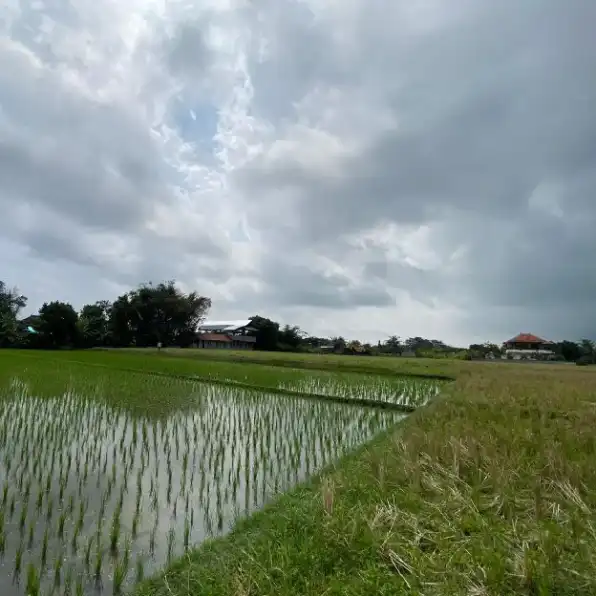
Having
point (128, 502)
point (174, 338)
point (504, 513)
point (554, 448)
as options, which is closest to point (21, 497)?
point (128, 502)

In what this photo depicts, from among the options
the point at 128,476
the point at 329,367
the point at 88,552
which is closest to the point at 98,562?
the point at 88,552

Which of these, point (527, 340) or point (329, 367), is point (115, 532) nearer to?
point (329, 367)

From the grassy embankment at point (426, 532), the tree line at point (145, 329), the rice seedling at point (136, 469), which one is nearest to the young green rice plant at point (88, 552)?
the rice seedling at point (136, 469)

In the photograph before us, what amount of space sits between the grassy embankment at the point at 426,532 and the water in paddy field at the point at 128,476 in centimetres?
50

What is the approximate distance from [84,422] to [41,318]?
36500 millimetres

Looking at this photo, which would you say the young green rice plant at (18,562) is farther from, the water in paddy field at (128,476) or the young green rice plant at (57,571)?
the young green rice plant at (57,571)

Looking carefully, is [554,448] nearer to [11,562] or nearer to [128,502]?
[128,502]

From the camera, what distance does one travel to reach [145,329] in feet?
Result: 147

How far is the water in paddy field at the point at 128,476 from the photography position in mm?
3344

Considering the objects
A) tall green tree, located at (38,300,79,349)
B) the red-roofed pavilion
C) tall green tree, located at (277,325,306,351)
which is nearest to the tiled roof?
the red-roofed pavilion

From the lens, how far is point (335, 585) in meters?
2.78

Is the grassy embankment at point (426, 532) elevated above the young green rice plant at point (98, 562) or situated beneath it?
elevated above

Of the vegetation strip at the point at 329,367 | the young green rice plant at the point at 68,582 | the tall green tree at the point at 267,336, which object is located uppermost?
the tall green tree at the point at 267,336

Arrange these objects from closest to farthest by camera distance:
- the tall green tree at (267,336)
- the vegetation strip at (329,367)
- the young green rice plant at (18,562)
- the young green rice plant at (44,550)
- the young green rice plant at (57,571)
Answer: the young green rice plant at (57,571), the young green rice plant at (18,562), the young green rice plant at (44,550), the vegetation strip at (329,367), the tall green tree at (267,336)
